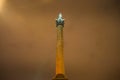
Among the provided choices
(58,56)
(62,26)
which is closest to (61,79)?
(58,56)

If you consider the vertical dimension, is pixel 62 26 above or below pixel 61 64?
above

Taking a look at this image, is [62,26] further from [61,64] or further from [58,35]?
[61,64]

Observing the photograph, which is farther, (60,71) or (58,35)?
(58,35)

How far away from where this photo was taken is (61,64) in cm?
6556

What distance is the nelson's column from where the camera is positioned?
63681 mm

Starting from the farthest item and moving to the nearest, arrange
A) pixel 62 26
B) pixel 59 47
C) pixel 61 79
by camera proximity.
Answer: pixel 62 26
pixel 59 47
pixel 61 79

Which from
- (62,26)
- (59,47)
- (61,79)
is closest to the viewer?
(61,79)

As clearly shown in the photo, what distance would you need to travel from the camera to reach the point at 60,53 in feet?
219

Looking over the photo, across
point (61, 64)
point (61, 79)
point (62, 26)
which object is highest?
point (62, 26)

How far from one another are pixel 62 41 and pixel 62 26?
561 centimetres

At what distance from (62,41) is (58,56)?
17.0 feet

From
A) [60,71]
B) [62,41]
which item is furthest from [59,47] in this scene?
[60,71]

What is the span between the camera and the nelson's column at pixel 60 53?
63.7 meters

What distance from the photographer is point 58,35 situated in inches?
2741
